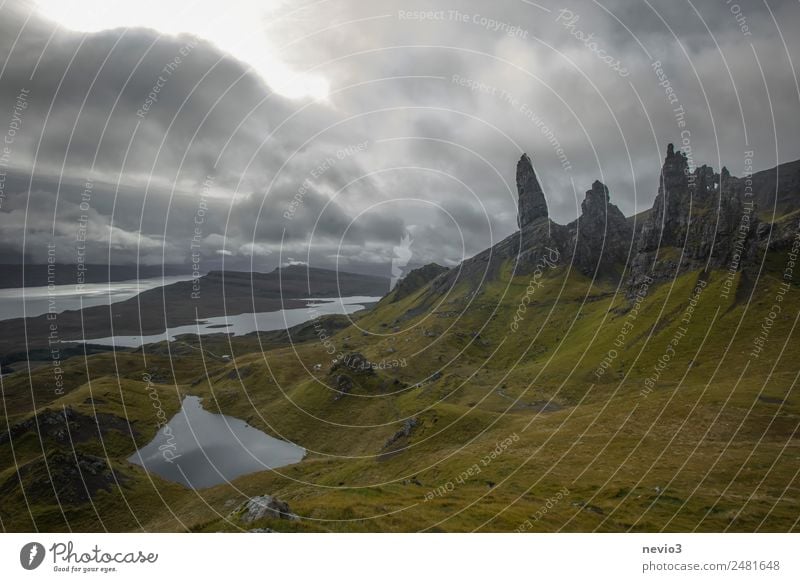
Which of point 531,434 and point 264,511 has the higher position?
point 264,511

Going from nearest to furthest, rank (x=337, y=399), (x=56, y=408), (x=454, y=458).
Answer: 1. (x=454, y=458)
2. (x=56, y=408)
3. (x=337, y=399)

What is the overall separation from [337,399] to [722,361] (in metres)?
126

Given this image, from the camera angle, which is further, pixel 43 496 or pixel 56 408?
pixel 56 408

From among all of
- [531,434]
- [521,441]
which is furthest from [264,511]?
[531,434]

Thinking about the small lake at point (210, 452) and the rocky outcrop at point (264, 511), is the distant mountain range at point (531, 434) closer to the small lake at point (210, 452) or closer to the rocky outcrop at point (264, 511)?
the rocky outcrop at point (264, 511)

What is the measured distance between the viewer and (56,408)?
455 ft

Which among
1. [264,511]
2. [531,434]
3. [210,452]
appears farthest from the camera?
[210,452]

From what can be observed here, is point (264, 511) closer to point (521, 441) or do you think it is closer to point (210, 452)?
point (521, 441)

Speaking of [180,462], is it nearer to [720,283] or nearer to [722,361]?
[722,361]

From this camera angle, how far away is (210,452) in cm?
13188

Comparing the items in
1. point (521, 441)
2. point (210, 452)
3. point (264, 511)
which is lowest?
point (210, 452)
